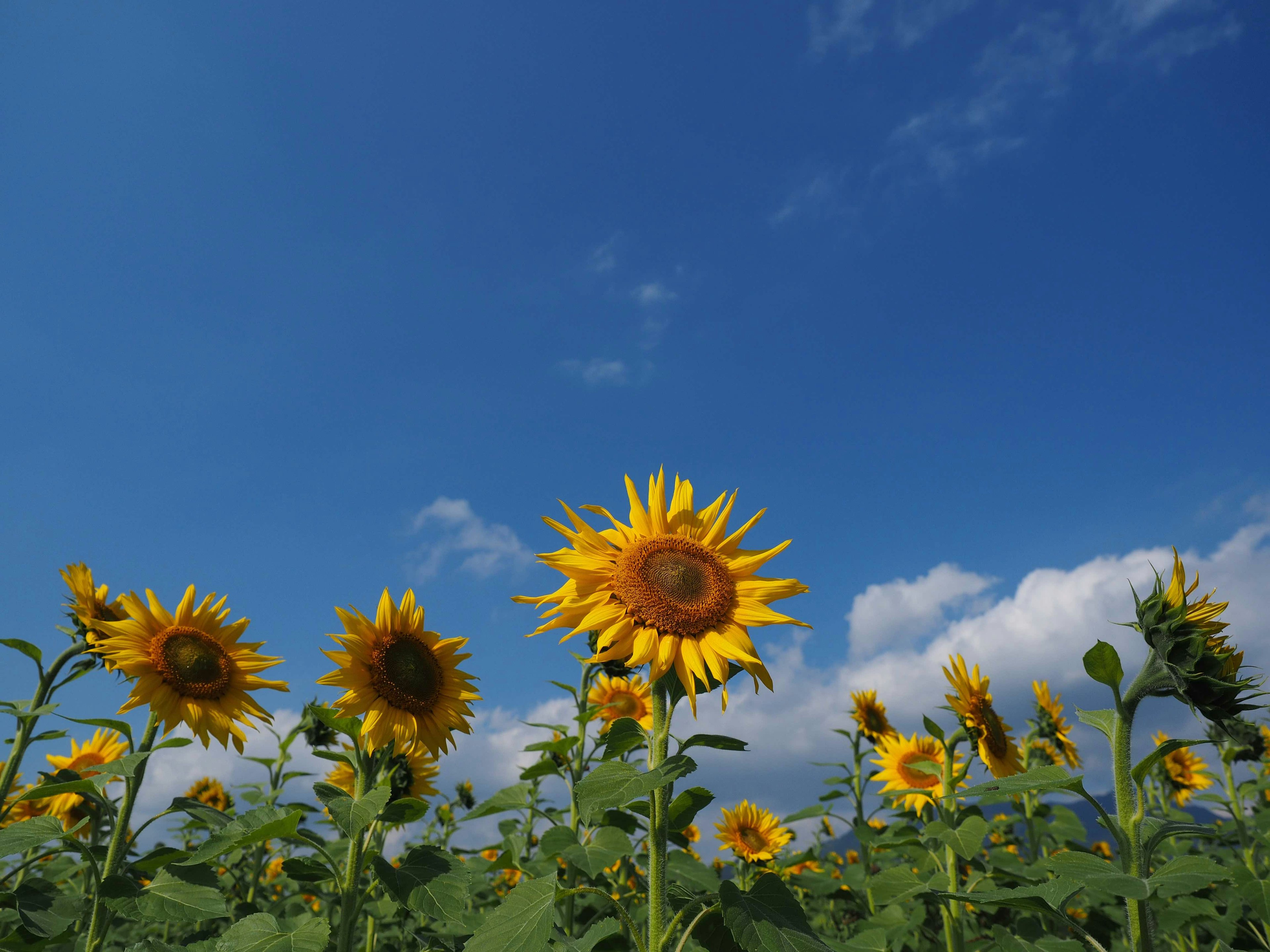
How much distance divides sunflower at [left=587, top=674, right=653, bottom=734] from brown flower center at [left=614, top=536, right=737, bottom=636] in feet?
11.8

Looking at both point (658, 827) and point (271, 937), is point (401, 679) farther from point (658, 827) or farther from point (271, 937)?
point (658, 827)

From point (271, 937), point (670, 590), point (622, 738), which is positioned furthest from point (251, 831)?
point (670, 590)

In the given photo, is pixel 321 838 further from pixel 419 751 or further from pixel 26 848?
pixel 26 848

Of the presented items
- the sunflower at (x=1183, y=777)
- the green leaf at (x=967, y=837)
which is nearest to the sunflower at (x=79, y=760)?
the green leaf at (x=967, y=837)

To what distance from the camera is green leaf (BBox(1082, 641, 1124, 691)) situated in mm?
3203

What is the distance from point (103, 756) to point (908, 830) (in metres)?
6.99

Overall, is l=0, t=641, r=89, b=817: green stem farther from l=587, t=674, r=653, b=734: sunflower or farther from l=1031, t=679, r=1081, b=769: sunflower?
l=1031, t=679, r=1081, b=769: sunflower

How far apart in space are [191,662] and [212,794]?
635cm

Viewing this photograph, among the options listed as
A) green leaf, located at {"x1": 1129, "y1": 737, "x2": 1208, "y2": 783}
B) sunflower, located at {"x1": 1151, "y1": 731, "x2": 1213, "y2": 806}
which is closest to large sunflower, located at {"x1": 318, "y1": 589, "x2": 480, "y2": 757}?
green leaf, located at {"x1": 1129, "y1": 737, "x2": 1208, "y2": 783}

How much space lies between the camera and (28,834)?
3799mm

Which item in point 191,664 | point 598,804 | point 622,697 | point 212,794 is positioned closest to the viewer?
point 598,804

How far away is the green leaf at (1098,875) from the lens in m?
2.77

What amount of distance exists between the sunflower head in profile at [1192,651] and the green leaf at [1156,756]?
24 cm

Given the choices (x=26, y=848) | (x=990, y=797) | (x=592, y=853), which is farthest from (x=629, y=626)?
(x=26, y=848)
